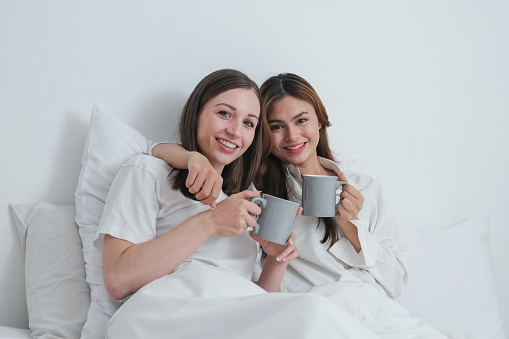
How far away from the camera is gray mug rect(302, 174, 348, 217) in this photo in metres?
1.35

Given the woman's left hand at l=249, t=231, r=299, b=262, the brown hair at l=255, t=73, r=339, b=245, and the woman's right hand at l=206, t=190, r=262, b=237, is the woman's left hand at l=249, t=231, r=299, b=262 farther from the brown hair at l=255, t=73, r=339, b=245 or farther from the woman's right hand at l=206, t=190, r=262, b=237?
the brown hair at l=255, t=73, r=339, b=245

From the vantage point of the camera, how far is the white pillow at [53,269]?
1254mm

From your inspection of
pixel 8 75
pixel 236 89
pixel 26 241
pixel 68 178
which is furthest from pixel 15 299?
pixel 236 89

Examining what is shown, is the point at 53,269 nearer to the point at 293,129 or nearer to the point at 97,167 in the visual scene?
the point at 97,167

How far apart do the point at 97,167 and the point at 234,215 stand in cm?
44

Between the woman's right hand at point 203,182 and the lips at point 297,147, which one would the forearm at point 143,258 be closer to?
the woman's right hand at point 203,182

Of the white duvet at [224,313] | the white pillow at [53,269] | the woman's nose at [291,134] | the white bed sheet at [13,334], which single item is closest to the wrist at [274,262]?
the white duvet at [224,313]

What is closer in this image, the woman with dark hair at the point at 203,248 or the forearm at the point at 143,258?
the woman with dark hair at the point at 203,248

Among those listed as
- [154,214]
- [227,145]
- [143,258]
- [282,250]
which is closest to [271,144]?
[227,145]

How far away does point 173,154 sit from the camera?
1.37 metres

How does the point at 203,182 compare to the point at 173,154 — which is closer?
the point at 203,182

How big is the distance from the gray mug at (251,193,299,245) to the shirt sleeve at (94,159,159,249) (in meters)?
0.25

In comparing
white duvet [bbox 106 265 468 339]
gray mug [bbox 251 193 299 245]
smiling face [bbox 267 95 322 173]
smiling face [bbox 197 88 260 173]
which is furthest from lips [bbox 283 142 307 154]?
white duvet [bbox 106 265 468 339]

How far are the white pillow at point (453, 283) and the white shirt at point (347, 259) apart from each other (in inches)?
7.1
